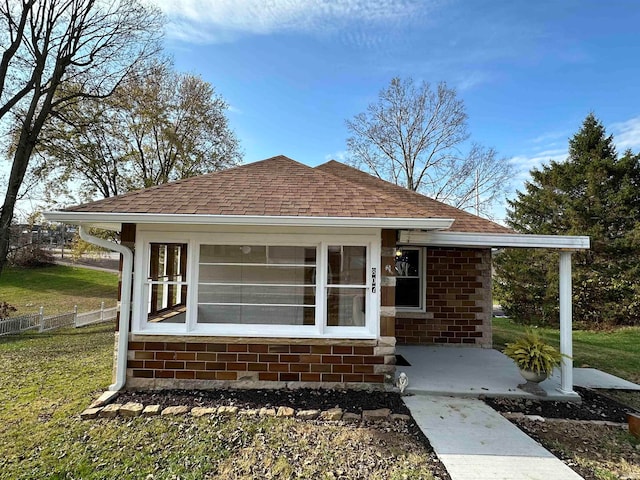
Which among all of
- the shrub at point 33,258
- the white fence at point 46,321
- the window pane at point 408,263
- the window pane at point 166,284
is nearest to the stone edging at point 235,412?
the window pane at point 166,284

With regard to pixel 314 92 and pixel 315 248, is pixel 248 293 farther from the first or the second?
pixel 314 92

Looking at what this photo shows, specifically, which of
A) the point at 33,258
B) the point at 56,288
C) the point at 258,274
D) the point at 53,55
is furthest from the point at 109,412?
the point at 33,258

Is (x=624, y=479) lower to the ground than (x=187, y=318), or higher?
lower

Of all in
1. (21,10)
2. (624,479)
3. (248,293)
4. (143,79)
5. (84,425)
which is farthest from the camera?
(143,79)

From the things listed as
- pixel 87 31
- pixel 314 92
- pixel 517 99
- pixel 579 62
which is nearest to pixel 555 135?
pixel 517 99

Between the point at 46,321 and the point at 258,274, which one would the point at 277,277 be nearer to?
the point at 258,274

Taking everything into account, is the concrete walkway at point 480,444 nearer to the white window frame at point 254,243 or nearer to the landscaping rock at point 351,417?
the landscaping rock at point 351,417

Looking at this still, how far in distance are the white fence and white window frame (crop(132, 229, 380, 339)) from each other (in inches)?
406

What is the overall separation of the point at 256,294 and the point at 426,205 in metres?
3.85

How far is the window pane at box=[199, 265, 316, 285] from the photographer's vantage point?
5.11 m

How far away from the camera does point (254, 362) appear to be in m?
4.79

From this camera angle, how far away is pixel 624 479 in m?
2.94

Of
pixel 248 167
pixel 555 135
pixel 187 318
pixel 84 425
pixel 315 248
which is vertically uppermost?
pixel 555 135

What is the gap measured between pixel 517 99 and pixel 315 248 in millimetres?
16046
